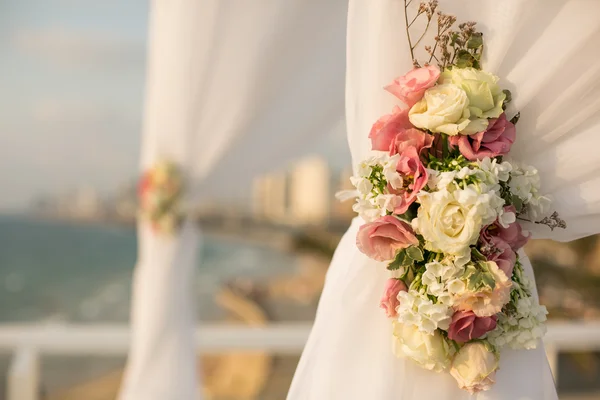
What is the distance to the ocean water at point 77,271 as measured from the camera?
6.36 metres

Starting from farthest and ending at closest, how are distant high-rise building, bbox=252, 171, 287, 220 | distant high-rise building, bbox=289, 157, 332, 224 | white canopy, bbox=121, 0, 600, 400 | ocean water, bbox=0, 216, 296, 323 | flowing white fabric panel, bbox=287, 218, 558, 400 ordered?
ocean water, bbox=0, 216, 296, 323, distant high-rise building, bbox=252, 171, 287, 220, distant high-rise building, bbox=289, 157, 332, 224, white canopy, bbox=121, 0, 600, 400, flowing white fabric panel, bbox=287, 218, 558, 400

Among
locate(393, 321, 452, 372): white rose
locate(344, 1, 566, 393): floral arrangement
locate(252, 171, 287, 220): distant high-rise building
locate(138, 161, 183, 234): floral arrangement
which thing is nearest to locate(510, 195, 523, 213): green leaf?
locate(344, 1, 566, 393): floral arrangement

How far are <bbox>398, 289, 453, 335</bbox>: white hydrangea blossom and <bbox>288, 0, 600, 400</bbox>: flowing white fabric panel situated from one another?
8cm

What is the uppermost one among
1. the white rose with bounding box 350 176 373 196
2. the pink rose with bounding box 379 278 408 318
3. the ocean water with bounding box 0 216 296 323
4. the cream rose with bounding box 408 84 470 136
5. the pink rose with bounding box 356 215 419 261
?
the cream rose with bounding box 408 84 470 136

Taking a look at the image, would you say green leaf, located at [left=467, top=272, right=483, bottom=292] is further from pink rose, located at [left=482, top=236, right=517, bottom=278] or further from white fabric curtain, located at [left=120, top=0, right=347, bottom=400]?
white fabric curtain, located at [left=120, top=0, right=347, bottom=400]

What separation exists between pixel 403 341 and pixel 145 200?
4.10 ft

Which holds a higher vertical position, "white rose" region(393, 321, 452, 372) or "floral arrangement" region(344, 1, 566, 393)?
"floral arrangement" region(344, 1, 566, 393)

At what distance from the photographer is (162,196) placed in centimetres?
197

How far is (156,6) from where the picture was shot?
1.89 metres

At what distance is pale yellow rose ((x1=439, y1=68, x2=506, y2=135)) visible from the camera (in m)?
0.90

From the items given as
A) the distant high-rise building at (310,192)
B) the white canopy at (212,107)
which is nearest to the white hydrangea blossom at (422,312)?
the white canopy at (212,107)

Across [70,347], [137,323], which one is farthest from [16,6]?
[137,323]

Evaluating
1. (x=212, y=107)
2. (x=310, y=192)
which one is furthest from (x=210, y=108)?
(x=310, y=192)

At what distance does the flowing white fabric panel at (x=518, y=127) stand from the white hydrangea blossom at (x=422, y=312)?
0.08m
